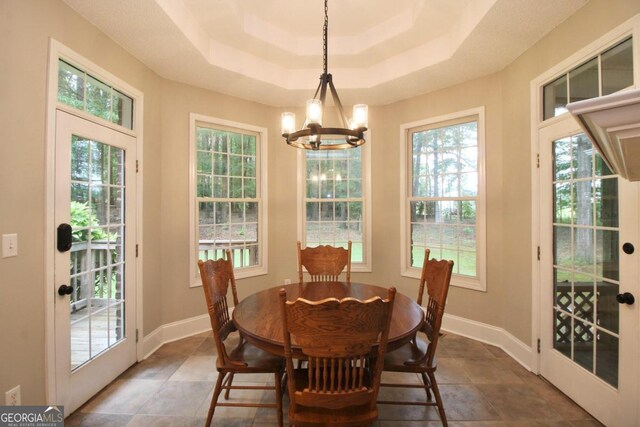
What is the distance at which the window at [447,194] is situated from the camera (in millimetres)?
3174

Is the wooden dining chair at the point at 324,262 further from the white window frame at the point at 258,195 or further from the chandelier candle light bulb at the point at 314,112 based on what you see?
the chandelier candle light bulb at the point at 314,112

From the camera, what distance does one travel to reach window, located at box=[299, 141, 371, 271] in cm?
385

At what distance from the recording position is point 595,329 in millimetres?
1981

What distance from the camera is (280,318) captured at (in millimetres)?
1732

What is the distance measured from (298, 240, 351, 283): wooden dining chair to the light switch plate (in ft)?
6.22

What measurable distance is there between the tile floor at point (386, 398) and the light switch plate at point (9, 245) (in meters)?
1.15

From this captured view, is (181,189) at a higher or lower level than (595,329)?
higher

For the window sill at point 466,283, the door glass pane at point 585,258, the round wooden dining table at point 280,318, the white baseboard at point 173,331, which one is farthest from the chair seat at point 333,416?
the window sill at point 466,283

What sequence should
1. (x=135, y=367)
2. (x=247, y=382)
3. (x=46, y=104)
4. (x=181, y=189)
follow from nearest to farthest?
(x=46, y=104) → (x=247, y=382) → (x=135, y=367) → (x=181, y=189)

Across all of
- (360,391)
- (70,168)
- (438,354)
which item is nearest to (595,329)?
(438,354)

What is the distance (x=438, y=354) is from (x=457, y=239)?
1245 mm

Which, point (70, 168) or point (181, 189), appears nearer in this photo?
point (70, 168)

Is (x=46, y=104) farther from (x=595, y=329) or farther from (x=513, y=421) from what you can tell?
(x=595, y=329)

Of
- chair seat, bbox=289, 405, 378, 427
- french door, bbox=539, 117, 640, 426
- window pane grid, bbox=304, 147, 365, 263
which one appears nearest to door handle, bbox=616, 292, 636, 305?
french door, bbox=539, 117, 640, 426
